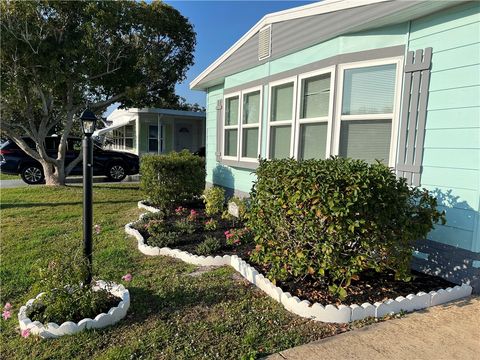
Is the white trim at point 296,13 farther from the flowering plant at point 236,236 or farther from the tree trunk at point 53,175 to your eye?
the tree trunk at point 53,175

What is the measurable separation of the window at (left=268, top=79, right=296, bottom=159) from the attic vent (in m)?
0.60

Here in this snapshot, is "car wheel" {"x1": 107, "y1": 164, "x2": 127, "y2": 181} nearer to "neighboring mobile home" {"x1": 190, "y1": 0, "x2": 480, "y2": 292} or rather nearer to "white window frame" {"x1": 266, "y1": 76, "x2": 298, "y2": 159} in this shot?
"neighboring mobile home" {"x1": 190, "y1": 0, "x2": 480, "y2": 292}

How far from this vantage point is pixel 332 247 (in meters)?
2.94

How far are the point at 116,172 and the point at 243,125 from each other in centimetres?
791

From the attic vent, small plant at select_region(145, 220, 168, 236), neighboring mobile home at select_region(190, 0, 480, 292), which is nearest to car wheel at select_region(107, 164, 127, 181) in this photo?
small plant at select_region(145, 220, 168, 236)

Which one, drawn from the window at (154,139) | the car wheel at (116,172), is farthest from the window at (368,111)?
the window at (154,139)

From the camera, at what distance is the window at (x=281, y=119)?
214 inches

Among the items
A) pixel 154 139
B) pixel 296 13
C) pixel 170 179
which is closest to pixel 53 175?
pixel 170 179

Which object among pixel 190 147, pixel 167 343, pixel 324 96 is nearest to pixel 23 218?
pixel 167 343

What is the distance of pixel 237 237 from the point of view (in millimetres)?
4719

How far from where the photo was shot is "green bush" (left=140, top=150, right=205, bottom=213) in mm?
6684

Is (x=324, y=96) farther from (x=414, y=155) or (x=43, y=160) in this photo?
Result: (x=43, y=160)

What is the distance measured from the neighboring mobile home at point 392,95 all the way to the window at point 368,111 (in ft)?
0.04

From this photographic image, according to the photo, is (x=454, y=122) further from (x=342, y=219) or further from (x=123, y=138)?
(x=123, y=138)
